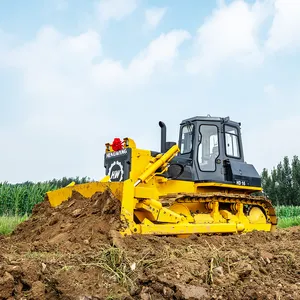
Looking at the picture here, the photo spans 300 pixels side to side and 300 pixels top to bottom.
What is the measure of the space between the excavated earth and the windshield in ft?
10.2

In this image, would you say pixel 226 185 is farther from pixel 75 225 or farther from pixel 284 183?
pixel 284 183

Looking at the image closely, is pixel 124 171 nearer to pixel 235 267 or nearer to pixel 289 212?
pixel 235 267

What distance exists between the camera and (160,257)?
5.78 metres

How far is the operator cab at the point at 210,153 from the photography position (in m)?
10.0

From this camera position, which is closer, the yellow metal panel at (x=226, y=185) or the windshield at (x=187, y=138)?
the yellow metal panel at (x=226, y=185)

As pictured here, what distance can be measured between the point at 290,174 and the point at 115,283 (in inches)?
1733

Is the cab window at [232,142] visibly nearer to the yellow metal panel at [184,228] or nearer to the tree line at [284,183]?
the yellow metal panel at [184,228]

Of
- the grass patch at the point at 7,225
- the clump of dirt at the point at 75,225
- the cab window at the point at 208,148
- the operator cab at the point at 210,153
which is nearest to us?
the clump of dirt at the point at 75,225

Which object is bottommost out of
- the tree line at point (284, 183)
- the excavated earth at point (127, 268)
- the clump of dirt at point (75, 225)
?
the excavated earth at point (127, 268)

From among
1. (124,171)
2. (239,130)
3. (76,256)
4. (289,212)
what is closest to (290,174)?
(289,212)

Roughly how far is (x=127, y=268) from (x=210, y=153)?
Answer: 17.8ft

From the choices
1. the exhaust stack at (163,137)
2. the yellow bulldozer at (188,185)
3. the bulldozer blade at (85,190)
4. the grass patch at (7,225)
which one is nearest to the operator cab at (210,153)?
the yellow bulldozer at (188,185)

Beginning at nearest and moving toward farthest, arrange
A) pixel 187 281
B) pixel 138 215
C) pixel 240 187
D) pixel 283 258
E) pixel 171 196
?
pixel 187 281, pixel 283 258, pixel 138 215, pixel 171 196, pixel 240 187

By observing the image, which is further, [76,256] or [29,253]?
[29,253]
